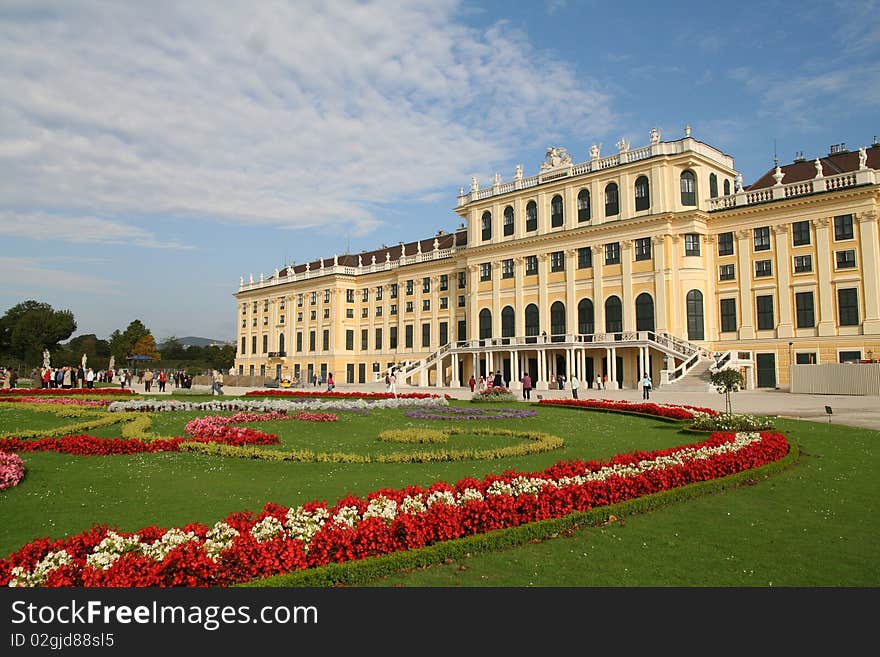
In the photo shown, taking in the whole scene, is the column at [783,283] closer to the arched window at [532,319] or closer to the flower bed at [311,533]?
the arched window at [532,319]

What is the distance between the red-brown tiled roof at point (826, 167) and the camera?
41344mm

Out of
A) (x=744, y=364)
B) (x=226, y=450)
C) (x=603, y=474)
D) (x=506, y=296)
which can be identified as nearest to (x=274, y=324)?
(x=506, y=296)

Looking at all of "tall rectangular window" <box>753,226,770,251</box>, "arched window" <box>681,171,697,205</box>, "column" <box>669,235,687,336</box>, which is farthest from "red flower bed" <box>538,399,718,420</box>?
"arched window" <box>681,171,697,205</box>

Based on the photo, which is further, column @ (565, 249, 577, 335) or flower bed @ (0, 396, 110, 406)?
column @ (565, 249, 577, 335)

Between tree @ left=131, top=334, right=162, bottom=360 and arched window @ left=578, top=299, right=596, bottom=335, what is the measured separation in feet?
266

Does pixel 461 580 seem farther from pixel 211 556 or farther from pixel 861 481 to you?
pixel 861 481

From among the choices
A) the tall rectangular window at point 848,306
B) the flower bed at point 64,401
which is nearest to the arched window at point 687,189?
the tall rectangular window at point 848,306

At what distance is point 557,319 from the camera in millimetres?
50750

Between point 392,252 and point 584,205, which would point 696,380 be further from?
point 392,252

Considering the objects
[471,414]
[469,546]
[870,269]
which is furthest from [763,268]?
[469,546]

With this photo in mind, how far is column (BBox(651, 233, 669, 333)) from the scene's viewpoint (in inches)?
1718

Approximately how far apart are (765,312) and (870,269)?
6.25 m

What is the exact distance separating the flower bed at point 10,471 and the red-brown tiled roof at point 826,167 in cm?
4517

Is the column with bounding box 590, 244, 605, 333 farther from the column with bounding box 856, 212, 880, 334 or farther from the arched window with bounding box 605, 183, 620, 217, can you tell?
the column with bounding box 856, 212, 880, 334
